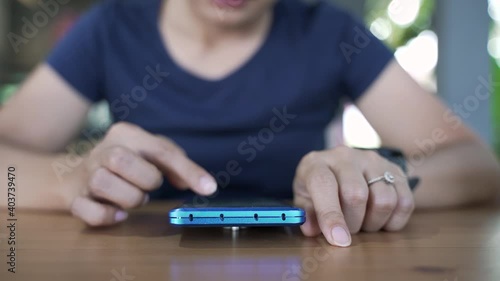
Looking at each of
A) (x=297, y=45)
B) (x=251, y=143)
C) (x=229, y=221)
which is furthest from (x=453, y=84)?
(x=229, y=221)

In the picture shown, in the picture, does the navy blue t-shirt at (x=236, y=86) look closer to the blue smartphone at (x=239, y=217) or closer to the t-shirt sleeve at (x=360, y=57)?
the t-shirt sleeve at (x=360, y=57)

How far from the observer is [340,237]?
491 mm

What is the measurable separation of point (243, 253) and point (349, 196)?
0.13 meters

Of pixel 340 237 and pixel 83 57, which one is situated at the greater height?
pixel 83 57

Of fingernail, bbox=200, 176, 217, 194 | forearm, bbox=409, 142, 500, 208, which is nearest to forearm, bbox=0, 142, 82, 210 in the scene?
fingernail, bbox=200, 176, 217, 194

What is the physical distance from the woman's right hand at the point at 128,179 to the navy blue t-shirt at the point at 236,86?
390 mm

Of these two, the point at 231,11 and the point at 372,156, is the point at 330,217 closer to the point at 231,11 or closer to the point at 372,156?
the point at 372,156

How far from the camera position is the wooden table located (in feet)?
1.27

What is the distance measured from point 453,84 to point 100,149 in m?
1.10

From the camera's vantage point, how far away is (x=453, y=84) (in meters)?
1.47

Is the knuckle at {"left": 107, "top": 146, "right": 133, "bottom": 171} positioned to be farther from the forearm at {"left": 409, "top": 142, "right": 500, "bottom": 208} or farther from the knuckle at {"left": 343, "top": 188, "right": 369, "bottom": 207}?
the forearm at {"left": 409, "top": 142, "right": 500, "bottom": 208}

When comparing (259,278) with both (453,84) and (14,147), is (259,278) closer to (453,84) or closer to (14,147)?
(14,147)

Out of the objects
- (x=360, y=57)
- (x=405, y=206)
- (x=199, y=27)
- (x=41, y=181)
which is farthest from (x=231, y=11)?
(x=405, y=206)

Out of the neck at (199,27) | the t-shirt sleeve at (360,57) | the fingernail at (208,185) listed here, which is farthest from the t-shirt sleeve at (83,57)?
the fingernail at (208,185)
